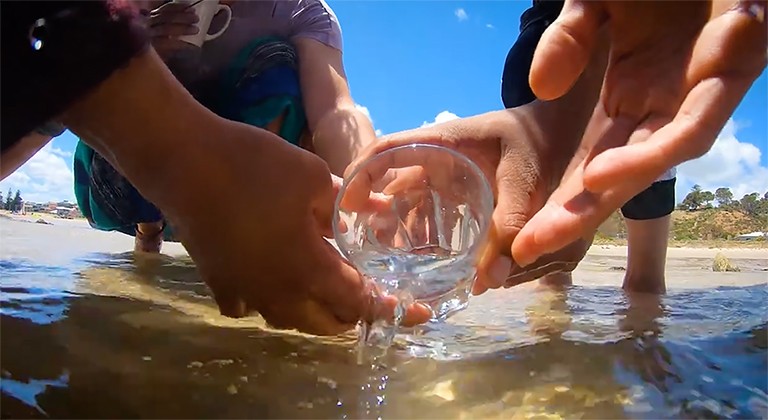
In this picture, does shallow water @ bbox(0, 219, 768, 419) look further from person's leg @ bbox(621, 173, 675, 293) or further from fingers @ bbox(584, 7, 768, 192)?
person's leg @ bbox(621, 173, 675, 293)

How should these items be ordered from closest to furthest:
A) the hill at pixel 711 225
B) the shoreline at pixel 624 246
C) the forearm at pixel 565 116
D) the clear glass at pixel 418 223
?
the clear glass at pixel 418 223 → the forearm at pixel 565 116 → the shoreline at pixel 624 246 → the hill at pixel 711 225

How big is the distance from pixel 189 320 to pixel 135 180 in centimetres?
47

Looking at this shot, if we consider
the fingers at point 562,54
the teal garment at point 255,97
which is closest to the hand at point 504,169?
the fingers at point 562,54

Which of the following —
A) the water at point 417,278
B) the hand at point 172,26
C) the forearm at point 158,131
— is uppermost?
the hand at point 172,26

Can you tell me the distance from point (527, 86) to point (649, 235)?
759 mm

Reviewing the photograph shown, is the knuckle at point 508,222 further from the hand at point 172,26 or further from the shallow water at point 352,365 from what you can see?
the hand at point 172,26

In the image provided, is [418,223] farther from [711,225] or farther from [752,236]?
[711,225]

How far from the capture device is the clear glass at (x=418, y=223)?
1.25 m

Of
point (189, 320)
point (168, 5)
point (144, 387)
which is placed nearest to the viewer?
point (144, 387)

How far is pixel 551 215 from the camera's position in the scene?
0.92m

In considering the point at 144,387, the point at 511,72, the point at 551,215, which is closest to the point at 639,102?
the point at 551,215

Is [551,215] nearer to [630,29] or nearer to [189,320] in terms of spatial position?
[630,29]

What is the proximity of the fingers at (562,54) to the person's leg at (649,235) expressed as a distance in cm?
→ 145

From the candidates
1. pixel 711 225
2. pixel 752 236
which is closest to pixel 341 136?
pixel 752 236
